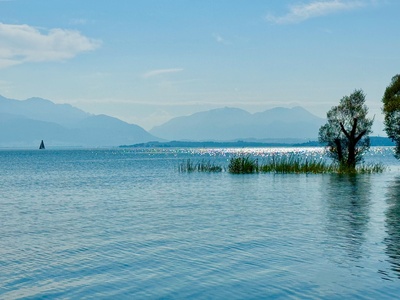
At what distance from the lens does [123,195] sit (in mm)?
53094

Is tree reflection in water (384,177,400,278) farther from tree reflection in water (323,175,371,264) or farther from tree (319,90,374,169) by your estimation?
tree (319,90,374,169)

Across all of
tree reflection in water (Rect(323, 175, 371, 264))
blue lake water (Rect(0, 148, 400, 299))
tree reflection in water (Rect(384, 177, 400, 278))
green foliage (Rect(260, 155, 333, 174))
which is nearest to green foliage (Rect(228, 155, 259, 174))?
green foliage (Rect(260, 155, 333, 174))

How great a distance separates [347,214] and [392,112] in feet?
134

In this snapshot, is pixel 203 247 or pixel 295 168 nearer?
pixel 203 247

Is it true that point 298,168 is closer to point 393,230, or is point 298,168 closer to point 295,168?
point 295,168

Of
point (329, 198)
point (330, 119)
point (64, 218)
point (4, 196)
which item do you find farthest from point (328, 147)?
point (64, 218)

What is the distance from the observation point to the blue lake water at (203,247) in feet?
57.5

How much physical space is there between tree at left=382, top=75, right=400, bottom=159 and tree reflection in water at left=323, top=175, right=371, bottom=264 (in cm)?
1156

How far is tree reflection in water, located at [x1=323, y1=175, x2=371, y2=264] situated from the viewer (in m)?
24.5

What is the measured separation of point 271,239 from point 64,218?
15.9 meters

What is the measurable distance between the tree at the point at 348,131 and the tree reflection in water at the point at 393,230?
27977mm

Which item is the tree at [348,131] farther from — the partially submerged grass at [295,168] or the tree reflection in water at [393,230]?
the tree reflection in water at [393,230]

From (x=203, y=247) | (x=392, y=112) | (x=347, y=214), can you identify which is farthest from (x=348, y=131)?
(x=203, y=247)

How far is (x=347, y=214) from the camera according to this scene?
35.9 metres
